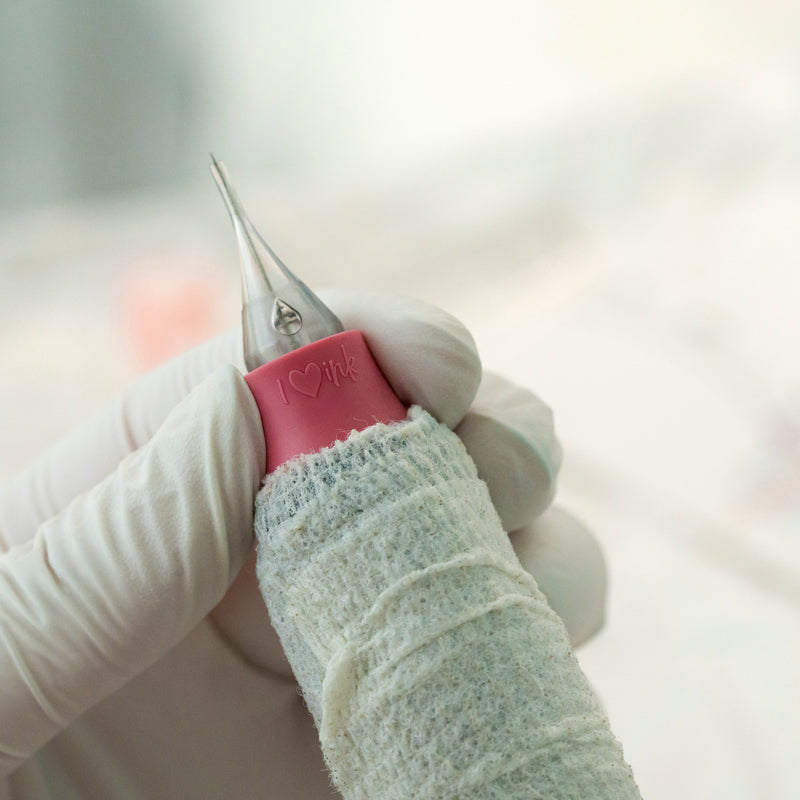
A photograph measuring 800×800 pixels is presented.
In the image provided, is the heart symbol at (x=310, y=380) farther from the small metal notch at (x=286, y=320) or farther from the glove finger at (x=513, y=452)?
the glove finger at (x=513, y=452)

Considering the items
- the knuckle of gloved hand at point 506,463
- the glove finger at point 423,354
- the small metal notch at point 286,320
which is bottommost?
the knuckle of gloved hand at point 506,463

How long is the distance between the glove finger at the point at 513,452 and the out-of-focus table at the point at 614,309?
32 centimetres

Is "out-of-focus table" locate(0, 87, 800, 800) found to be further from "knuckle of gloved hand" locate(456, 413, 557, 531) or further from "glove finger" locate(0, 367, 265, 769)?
"glove finger" locate(0, 367, 265, 769)

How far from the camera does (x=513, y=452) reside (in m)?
0.49

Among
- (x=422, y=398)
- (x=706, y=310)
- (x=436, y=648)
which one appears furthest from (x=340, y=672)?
(x=706, y=310)

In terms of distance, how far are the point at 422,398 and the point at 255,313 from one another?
0.31 ft

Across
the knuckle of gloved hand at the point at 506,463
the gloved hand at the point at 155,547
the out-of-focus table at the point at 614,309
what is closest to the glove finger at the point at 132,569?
the gloved hand at the point at 155,547

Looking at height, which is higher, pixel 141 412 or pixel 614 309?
pixel 141 412

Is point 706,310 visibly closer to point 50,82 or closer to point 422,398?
point 422,398

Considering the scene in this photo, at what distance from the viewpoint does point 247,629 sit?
19.2 inches

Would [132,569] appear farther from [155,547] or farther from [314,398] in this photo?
[314,398]

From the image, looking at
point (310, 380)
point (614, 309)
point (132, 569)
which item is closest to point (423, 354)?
point (310, 380)

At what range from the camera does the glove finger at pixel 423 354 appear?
42 cm

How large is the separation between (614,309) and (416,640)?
68 cm
